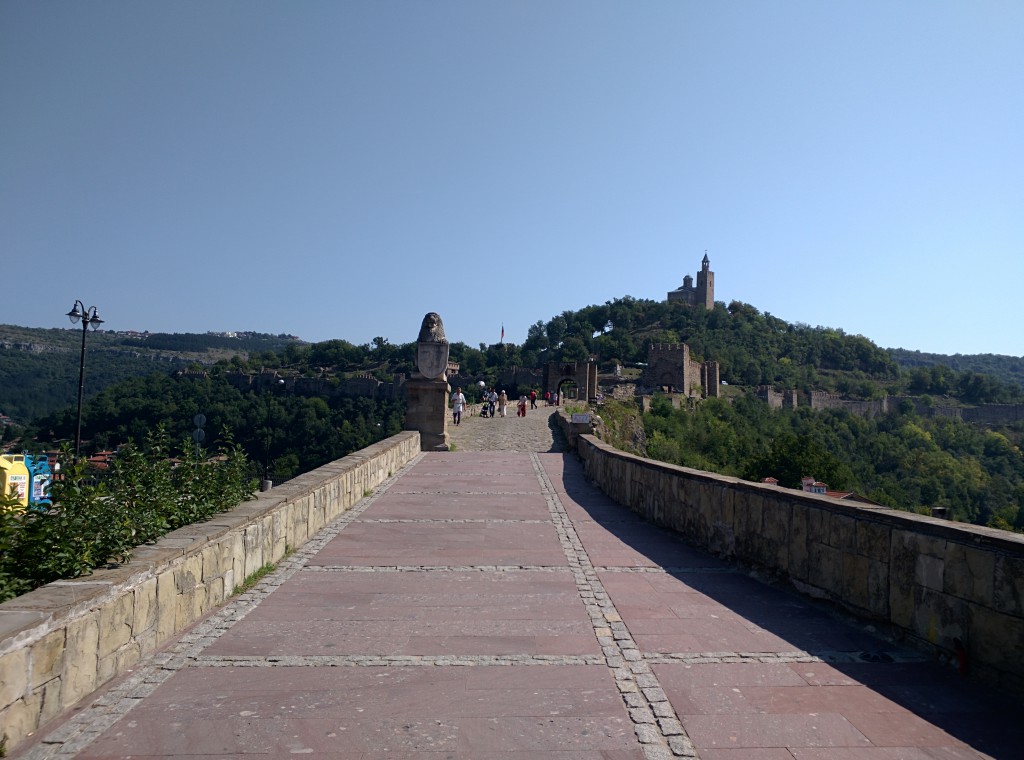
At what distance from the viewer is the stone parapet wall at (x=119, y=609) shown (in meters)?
2.75

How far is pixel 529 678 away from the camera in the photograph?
11.8ft

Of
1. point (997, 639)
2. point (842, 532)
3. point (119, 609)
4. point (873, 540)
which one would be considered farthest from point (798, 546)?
point (119, 609)

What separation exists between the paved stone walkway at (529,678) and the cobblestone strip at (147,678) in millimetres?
12

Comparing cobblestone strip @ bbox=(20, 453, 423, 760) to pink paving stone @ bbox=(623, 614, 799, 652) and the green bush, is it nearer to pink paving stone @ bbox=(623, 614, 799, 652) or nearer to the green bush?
the green bush

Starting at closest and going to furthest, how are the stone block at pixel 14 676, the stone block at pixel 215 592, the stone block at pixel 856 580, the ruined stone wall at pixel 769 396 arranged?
the stone block at pixel 14 676 < the stone block at pixel 856 580 < the stone block at pixel 215 592 < the ruined stone wall at pixel 769 396

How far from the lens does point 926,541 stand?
13.0ft

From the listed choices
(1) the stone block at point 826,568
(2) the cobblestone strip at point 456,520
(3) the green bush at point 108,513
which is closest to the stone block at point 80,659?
(3) the green bush at point 108,513

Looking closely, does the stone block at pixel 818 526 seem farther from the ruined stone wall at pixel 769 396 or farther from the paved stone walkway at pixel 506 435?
the ruined stone wall at pixel 769 396

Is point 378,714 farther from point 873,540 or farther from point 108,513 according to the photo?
point 873,540

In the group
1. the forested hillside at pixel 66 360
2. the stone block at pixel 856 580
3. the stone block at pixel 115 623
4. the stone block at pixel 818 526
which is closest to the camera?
the stone block at pixel 115 623

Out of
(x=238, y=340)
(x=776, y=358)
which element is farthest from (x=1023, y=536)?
(x=238, y=340)

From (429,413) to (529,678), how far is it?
13.5 meters

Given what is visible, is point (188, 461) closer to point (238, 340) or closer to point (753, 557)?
point (753, 557)

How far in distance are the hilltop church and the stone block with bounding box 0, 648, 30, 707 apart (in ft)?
451
